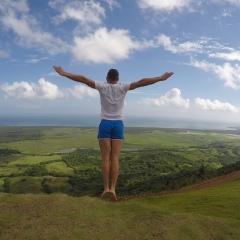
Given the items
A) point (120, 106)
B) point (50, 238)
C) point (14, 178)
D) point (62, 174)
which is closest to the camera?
point (50, 238)

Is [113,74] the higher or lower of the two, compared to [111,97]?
higher

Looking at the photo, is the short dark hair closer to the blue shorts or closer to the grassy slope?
the blue shorts

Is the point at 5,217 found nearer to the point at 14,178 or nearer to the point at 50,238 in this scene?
the point at 50,238

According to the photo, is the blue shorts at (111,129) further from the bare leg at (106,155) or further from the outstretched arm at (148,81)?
the outstretched arm at (148,81)

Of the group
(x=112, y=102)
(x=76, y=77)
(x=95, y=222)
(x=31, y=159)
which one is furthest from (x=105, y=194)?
(x=31, y=159)

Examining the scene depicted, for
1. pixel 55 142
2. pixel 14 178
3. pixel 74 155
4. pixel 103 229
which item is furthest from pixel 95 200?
pixel 55 142

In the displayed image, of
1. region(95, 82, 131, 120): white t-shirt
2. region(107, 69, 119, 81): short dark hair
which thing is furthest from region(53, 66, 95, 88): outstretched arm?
region(107, 69, 119, 81): short dark hair

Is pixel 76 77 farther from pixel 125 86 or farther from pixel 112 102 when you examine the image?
→ pixel 125 86
